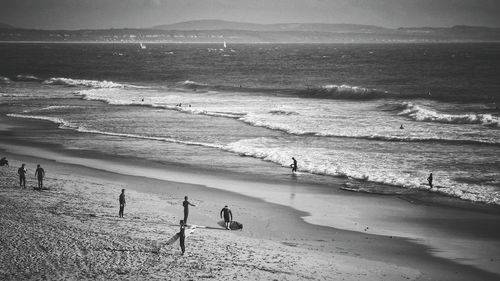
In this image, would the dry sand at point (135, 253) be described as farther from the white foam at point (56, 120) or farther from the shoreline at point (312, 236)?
the white foam at point (56, 120)

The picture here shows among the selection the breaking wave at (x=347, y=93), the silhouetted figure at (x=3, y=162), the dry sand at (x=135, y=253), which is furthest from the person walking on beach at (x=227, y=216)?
the breaking wave at (x=347, y=93)

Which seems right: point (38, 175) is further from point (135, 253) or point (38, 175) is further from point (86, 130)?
point (86, 130)

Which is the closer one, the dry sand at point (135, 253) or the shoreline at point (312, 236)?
the dry sand at point (135, 253)

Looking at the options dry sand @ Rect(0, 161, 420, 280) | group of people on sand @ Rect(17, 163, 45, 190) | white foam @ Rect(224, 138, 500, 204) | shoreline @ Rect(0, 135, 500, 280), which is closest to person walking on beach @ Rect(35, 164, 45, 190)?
group of people on sand @ Rect(17, 163, 45, 190)

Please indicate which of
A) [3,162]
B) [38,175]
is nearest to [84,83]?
[3,162]

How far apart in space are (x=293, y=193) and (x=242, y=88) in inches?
2152

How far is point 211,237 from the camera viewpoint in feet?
58.9

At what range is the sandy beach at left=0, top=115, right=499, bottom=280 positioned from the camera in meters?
14.7

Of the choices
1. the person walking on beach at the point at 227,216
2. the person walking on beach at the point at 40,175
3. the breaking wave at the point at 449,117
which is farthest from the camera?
the breaking wave at the point at 449,117

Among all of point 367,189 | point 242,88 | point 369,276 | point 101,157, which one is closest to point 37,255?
point 369,276

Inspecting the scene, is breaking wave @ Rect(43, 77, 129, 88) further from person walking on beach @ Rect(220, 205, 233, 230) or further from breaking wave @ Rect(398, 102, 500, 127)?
person walking on beach @ Rect(220, 205, 233, 230)

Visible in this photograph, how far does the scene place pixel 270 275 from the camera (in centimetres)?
1462

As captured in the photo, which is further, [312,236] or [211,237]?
[312,236]

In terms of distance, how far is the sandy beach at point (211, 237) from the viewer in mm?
14742
